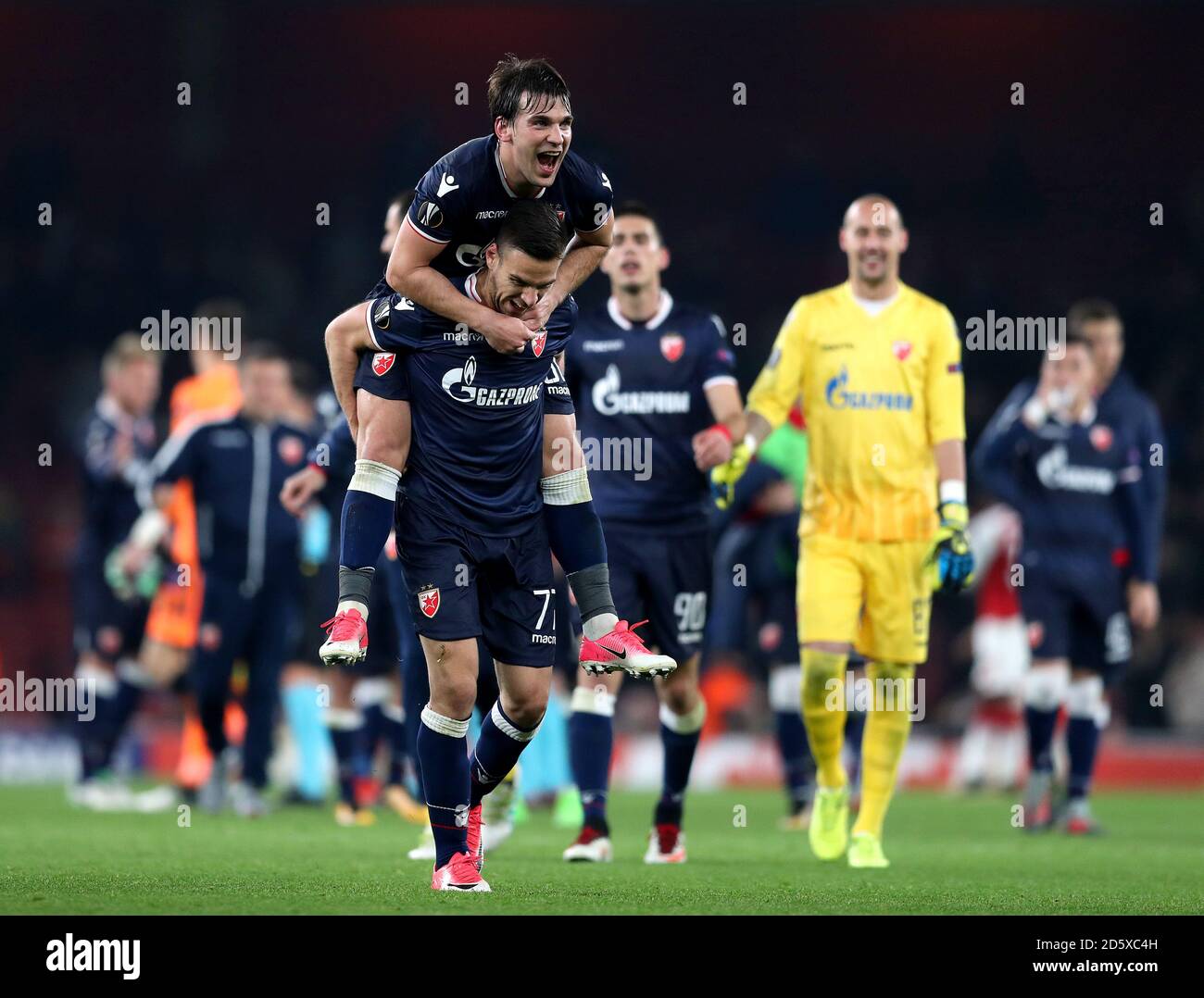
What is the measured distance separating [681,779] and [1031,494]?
4.01 meters

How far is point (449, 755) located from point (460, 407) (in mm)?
1116

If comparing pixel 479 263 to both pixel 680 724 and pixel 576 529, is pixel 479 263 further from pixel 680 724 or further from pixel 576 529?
pixel 680 724

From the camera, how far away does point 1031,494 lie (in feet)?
36.5

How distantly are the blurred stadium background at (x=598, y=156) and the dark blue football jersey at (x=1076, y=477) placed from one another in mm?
7647

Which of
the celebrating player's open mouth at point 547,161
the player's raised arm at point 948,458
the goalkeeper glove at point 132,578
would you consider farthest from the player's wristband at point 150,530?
the celebrating player's open mouth at point 547,161

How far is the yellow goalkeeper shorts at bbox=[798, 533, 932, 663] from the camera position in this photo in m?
7.85

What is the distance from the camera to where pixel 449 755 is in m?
6.06

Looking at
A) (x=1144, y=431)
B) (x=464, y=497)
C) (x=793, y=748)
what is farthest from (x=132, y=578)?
(x=464, y=497)

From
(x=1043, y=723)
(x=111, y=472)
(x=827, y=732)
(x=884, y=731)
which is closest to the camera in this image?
(x=884, y=731)

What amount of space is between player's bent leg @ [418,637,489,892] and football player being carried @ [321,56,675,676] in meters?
0.29

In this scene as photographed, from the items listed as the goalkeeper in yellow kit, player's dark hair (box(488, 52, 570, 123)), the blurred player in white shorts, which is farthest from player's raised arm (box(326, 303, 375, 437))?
the blurred player in white shorts

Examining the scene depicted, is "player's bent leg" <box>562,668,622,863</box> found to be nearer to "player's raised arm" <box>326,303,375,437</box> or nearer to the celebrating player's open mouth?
"player's raised arm" <box>326,303,375,437</box>

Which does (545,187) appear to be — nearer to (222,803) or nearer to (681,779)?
(681,779)

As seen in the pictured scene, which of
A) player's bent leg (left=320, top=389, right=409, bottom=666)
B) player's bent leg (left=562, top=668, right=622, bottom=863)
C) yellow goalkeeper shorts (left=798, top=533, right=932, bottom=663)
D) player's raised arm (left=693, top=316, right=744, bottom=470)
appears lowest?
player's bent leg (left=562, top=668, right=622, bottom=863)
